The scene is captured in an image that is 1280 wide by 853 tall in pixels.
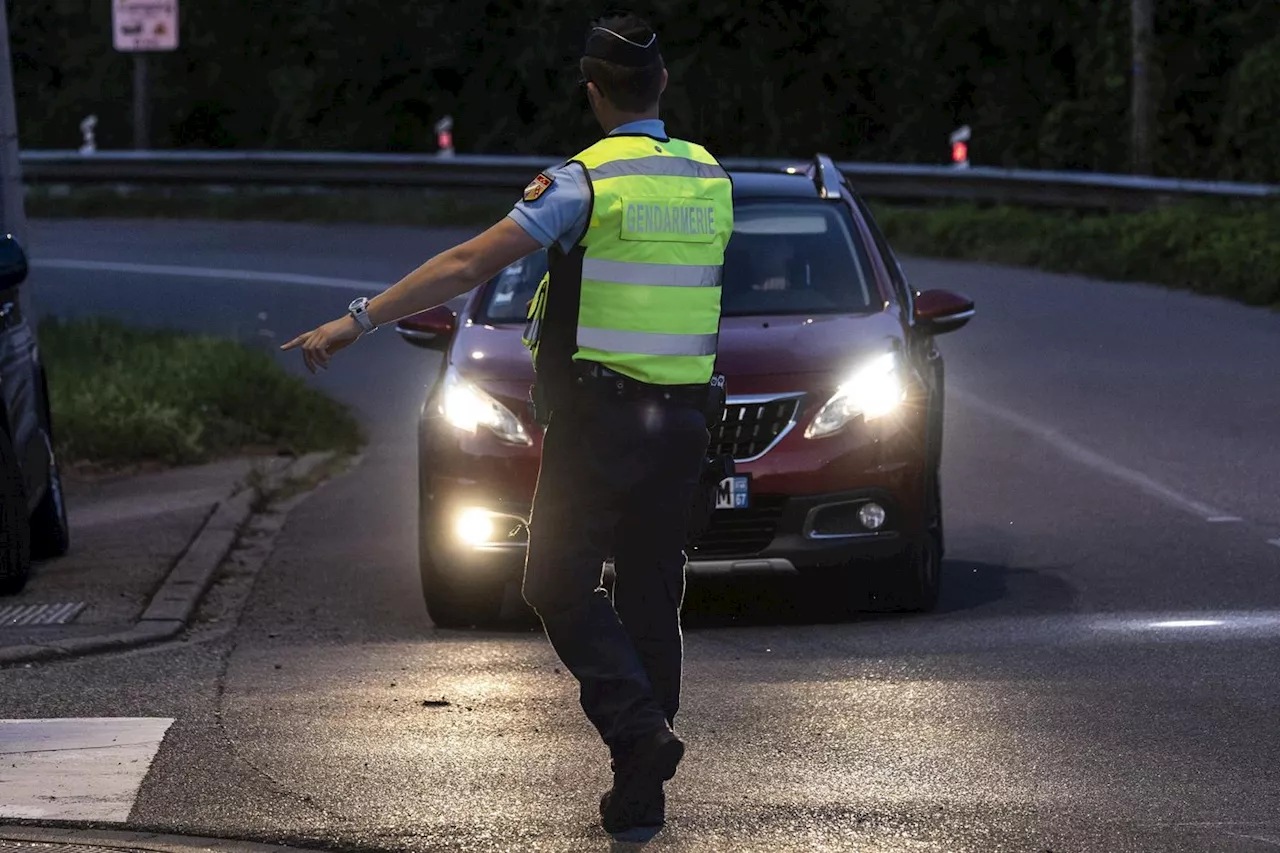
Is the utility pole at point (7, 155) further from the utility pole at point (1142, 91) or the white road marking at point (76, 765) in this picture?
the utility pole at point (1142, 91)

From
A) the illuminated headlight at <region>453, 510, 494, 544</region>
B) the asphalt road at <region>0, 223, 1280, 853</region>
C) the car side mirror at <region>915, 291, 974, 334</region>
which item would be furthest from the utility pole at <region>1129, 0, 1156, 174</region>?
the illuminated headlight at <region>453, 510, 494, 544</region>

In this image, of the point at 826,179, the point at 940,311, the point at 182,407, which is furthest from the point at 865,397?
the point at 182,407

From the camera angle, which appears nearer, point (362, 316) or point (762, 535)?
point (362, 316)

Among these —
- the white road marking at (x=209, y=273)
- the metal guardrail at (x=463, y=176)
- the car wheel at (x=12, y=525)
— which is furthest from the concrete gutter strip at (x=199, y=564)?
→ the metal guardrail at (x=463, y=176)

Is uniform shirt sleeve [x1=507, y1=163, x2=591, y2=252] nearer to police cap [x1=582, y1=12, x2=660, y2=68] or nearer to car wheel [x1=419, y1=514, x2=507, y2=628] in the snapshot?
police cap [x1=582, y1=12, x2=660, y2=68]

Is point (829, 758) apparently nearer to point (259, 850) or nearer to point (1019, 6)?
point (259, 850)

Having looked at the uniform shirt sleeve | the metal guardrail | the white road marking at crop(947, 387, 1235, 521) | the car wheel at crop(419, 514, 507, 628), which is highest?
the uniform shirt sleeve

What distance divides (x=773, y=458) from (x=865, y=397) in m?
0.43

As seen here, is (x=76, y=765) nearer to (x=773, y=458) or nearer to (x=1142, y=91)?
(x=773, y=458)

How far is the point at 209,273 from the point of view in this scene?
84.9 feet

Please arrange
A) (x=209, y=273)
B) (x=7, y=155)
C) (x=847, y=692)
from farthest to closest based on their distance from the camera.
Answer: (x=209, y=273), (x=7, y=155), (x=847, y=692)

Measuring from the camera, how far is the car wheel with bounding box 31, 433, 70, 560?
1135 cm

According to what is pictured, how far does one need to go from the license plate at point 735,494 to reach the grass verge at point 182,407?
583 cm

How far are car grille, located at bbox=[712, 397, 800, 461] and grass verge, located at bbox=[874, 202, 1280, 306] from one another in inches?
489
